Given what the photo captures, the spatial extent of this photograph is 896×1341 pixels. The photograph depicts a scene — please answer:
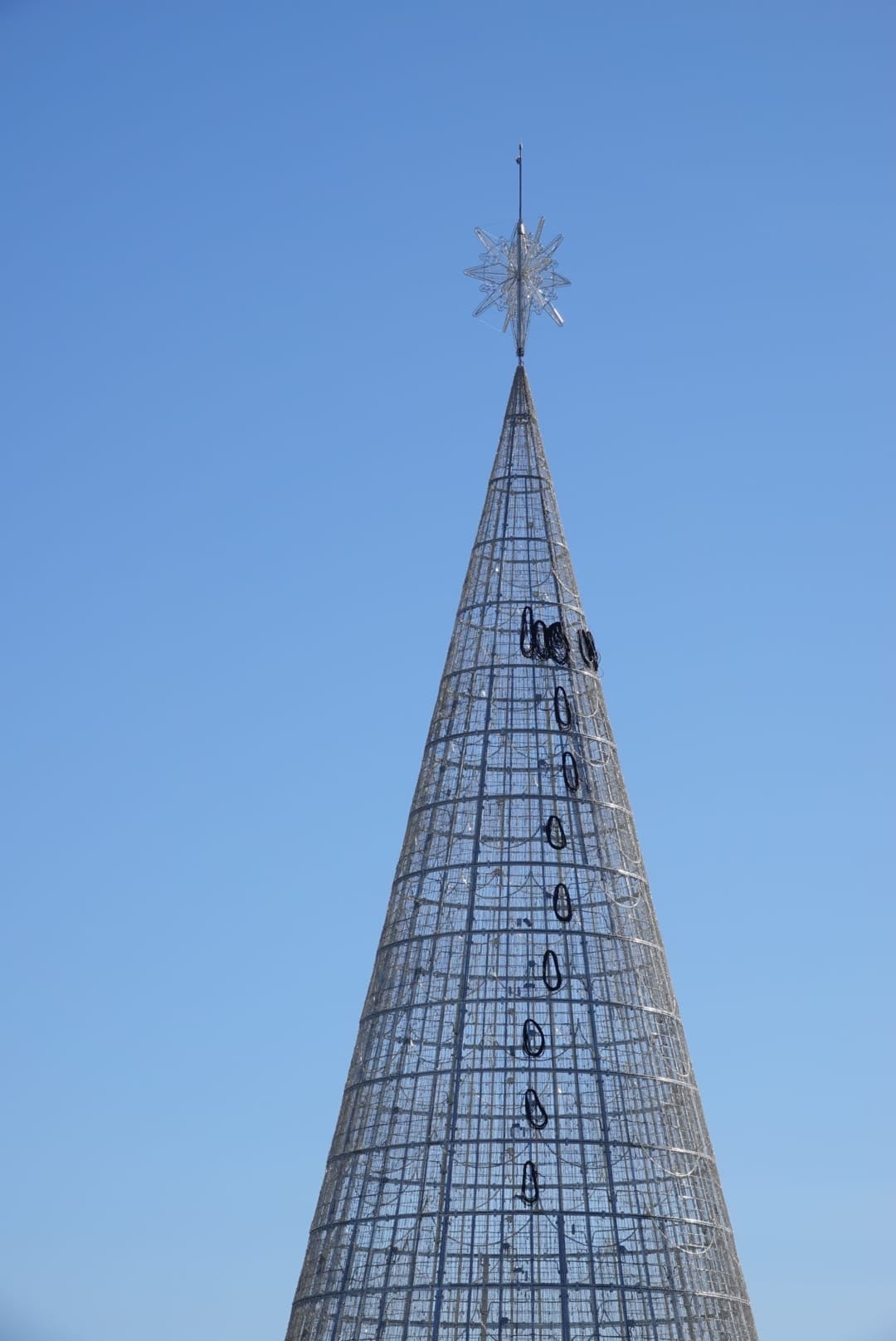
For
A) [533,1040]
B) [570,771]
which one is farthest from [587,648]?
[533,1040]

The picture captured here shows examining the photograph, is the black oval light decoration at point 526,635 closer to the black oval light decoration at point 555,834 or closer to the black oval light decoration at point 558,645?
the black oval light decoration at point 558,645

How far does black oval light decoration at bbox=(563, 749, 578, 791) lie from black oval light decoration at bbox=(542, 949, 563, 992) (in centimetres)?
455

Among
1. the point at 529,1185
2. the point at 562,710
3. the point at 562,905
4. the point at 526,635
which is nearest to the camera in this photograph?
the point at 529,1185

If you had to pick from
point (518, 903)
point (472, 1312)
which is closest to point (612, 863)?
point (518, 903)

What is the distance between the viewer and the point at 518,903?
56938 millimetres

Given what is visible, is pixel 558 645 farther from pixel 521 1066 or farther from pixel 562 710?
pixel 521 1066

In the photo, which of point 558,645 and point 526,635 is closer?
point 558,645

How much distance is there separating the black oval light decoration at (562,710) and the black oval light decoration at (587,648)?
4.31 feet

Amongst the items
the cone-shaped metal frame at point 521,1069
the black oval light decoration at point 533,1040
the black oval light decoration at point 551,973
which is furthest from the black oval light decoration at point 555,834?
the black oval light decoration at point 533,1040

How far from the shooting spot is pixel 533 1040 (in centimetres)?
5472

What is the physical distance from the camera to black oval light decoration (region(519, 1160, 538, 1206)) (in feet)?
174

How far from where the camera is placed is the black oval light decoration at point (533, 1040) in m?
54.6

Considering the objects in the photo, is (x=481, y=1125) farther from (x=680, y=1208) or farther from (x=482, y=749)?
(x=482, y=749)

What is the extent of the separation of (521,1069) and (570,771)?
26.8 ft
